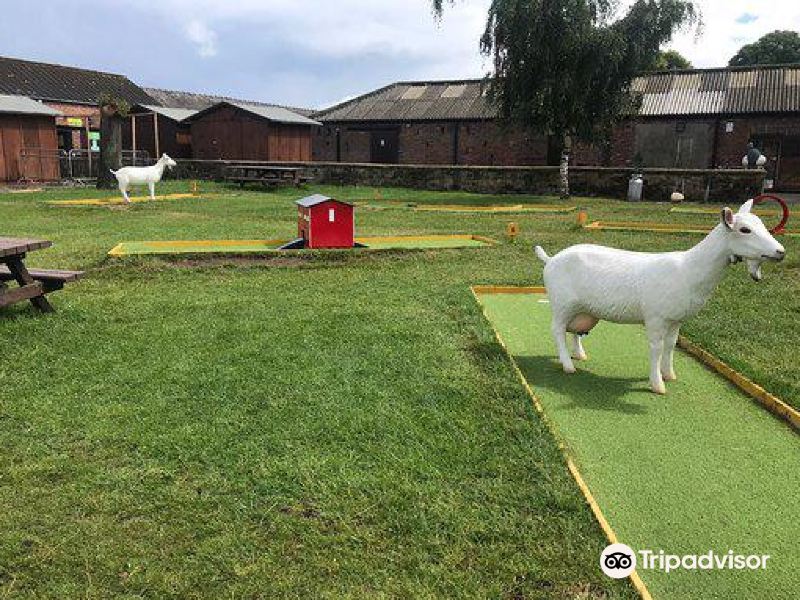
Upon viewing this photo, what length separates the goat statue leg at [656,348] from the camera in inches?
188

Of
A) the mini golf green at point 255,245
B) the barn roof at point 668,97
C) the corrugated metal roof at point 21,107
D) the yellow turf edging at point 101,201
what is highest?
the barn roof at point 668,97

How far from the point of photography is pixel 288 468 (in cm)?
362

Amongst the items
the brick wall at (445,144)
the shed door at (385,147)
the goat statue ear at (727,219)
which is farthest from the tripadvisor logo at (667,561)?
the shed door at (385,147)

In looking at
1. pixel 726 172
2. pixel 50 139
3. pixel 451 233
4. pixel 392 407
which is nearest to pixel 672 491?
pixel 392 407

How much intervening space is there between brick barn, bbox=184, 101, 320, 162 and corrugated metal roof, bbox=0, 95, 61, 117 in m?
7.78

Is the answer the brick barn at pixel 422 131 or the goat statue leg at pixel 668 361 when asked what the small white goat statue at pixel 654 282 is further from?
the brick barn at pixel 422 131

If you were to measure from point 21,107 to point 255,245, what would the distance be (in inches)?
877

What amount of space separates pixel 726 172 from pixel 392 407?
861 inches

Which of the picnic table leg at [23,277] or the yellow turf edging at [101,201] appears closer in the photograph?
the picnic table leg at [23,277]

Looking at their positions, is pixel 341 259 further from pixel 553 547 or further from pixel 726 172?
pixel 726 172

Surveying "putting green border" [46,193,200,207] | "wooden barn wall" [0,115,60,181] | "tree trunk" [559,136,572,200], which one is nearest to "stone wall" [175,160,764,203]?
"tree trunk" [559,136,572,200]

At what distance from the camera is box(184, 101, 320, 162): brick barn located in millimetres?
32375

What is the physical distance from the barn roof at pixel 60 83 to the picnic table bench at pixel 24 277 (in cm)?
3193

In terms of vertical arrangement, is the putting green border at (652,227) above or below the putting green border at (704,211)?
below
